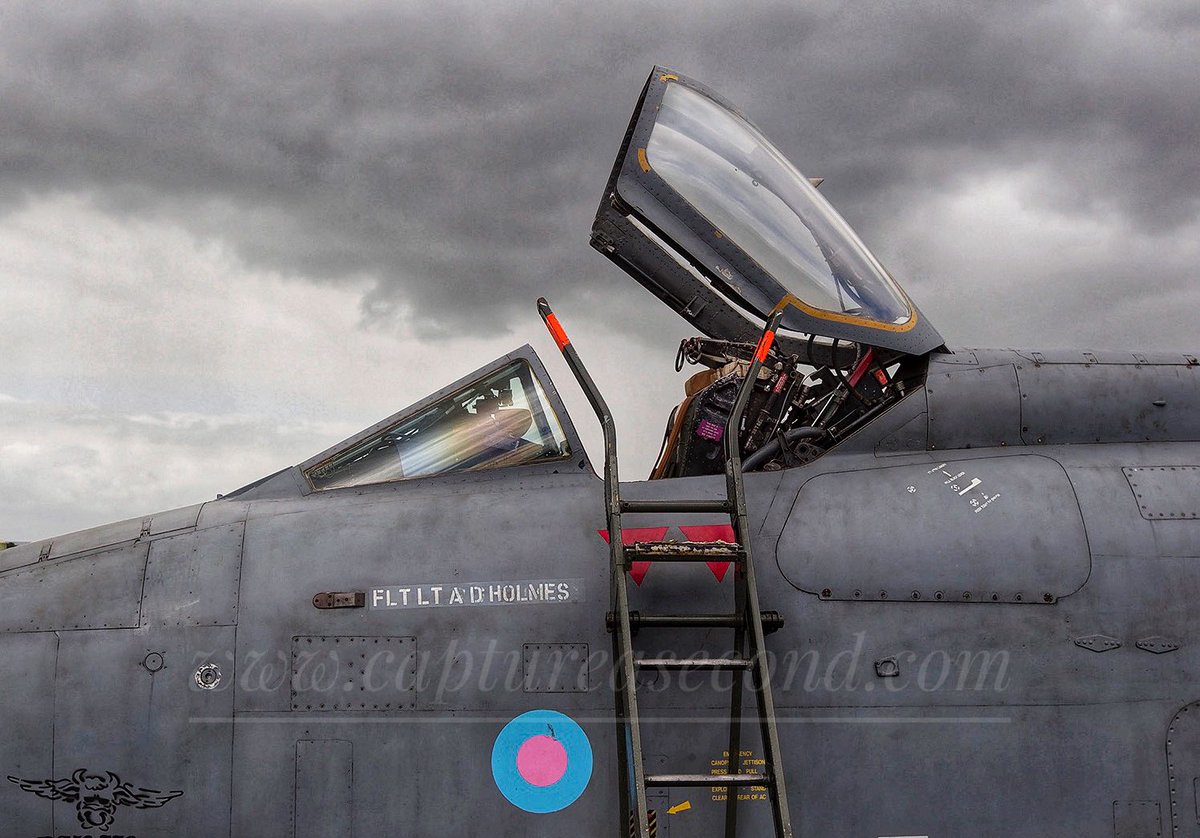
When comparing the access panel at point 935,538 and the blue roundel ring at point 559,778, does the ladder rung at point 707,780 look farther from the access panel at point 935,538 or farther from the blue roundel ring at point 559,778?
the access panel at point 935,538

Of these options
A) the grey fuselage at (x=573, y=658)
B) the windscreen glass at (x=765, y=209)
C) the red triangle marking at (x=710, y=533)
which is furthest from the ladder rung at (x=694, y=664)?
the windscreen glass at (x=765, y=209)

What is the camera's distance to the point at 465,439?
24.6ft

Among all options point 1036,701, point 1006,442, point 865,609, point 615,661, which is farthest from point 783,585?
point 1006,442

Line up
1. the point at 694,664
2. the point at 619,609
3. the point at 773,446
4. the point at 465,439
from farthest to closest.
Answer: the point at 773,446 → the point at 465,439 → the point at 619,609 → the point at 694,664

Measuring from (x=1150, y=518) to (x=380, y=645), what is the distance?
16.4 feet

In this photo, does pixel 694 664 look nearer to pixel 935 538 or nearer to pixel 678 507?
pixel 678 507

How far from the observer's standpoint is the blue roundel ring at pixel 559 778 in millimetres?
6395

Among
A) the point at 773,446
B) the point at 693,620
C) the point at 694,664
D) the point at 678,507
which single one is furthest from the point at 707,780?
the point at 773,446

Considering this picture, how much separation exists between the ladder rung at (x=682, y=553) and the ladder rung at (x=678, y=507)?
23cm

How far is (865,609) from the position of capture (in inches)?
269

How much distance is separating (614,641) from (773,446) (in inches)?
78.0

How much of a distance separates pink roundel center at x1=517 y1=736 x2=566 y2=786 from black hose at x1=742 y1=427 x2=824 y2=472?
2.35 m

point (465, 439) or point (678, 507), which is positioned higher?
point (465, 439)

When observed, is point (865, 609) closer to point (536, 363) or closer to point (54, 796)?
point (536, 363)
